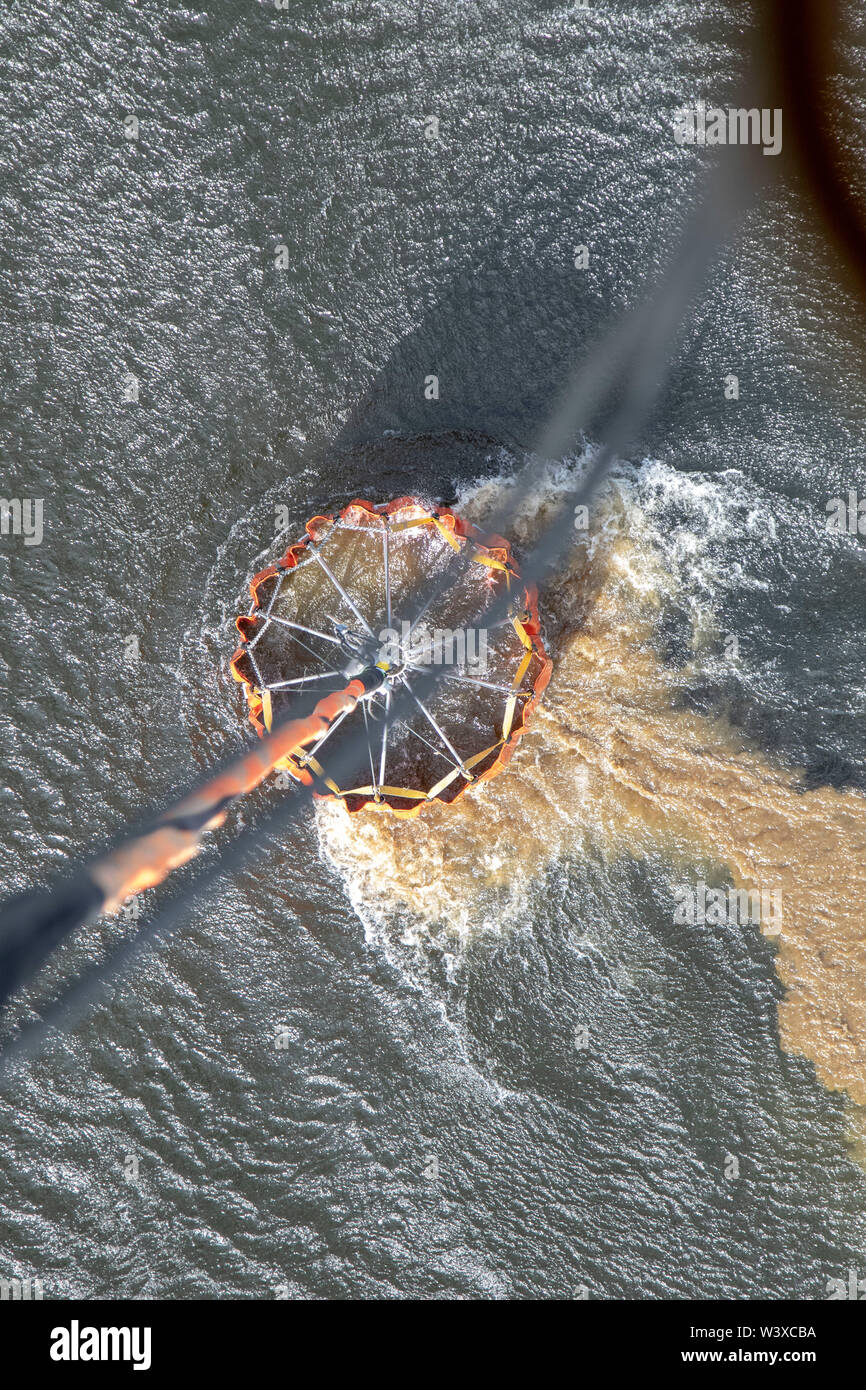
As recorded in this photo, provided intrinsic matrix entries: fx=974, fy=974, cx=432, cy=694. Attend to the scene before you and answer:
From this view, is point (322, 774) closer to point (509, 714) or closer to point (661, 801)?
A: point (509, 714)

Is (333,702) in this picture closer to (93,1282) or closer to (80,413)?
(80,413)

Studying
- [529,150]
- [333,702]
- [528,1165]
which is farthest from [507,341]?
[528,1165]

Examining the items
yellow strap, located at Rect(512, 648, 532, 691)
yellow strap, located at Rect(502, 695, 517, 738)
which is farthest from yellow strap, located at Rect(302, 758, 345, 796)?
yellow strap, located at Rect(512, 648, 532, 691)

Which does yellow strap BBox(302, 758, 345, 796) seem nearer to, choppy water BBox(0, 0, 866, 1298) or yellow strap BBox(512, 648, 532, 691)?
choppy water BBox(0, 0, 866, 1298)

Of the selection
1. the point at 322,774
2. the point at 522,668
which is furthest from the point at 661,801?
the point at 322,774

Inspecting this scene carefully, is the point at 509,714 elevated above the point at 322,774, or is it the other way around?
the point at 509,714

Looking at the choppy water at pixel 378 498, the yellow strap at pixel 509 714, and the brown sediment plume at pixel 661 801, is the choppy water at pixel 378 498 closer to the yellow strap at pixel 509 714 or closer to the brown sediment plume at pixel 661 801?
the brown sediment plume at pixel 661 801
